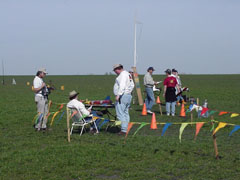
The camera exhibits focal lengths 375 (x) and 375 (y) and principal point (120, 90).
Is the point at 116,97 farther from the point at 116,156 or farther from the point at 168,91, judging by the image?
the point at 168,91

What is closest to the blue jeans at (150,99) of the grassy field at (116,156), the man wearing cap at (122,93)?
the grassy field at (116,156)

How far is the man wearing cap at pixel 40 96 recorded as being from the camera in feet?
31.7

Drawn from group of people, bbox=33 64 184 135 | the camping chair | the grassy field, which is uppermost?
group of people, bbox=33 64 184 135

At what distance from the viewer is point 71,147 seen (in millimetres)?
7578

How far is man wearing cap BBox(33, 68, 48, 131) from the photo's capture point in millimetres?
9664

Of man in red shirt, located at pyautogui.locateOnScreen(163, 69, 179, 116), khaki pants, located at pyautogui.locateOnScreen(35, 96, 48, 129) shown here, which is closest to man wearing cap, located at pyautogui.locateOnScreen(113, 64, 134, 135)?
khaki pants, located at pyautogui.locateOnScreen(35, 96, 48, 129)

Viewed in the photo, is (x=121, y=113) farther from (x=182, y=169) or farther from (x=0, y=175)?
(x=0, y=175)

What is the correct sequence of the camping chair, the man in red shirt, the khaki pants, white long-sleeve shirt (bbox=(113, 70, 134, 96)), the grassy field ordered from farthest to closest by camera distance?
the man in red shirt → the khaki pants → the camping chair → white long-sleeve shirt (bbox=(113, 70, 134, 96)) → the grassy field

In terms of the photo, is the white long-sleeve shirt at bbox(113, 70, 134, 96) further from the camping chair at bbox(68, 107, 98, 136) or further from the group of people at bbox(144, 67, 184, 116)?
the group of people at bbox(144, 67, 184, 116)

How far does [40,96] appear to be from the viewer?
9891 millimetres

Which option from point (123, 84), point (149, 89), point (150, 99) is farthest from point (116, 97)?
point (149, 89)

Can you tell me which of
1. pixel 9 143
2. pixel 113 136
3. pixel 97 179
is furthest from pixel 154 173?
pixel 9 143

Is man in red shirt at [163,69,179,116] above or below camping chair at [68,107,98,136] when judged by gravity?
above

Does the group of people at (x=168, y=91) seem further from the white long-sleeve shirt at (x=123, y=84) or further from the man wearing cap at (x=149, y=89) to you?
the white long-sleeve shirt at (x=123, y=84)
